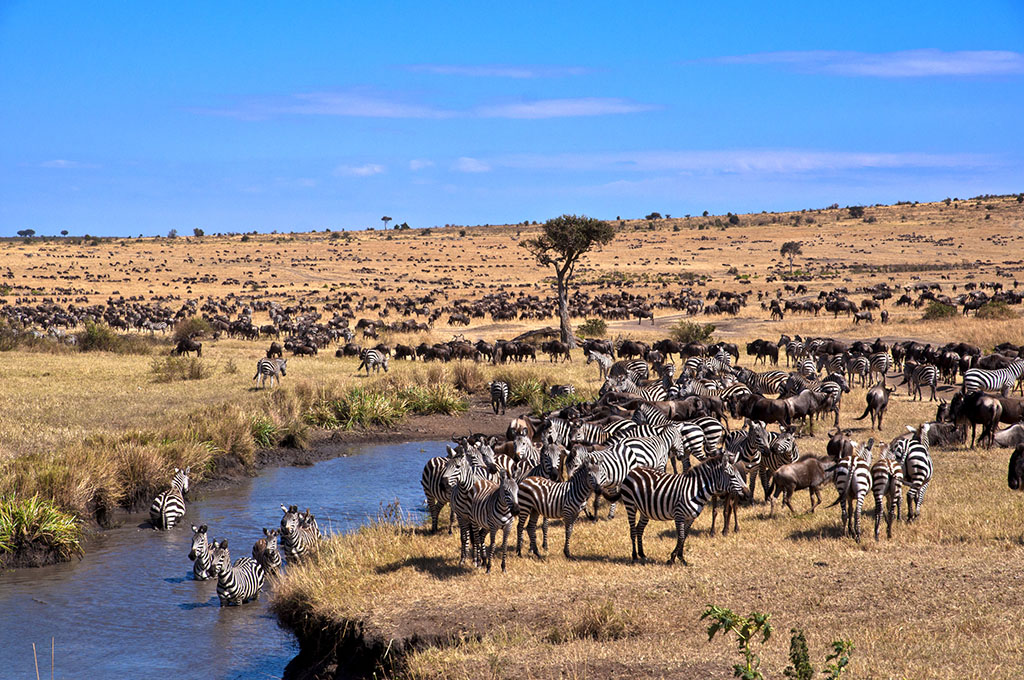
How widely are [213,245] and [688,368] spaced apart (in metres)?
125

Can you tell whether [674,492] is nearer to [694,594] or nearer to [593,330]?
[694,594]

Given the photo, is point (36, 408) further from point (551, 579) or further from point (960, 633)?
point (960, 633)

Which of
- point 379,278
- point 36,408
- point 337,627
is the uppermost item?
point 379,278

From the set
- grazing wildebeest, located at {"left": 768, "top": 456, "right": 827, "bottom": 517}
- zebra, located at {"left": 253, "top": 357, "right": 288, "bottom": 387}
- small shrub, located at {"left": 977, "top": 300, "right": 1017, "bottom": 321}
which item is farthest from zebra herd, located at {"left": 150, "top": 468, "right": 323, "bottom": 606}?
small shrub, located at {"left": 977, "top": 300, "right": 1017, "bottom": 321}

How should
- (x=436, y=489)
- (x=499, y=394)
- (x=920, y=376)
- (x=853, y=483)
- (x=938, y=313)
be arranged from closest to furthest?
1. (x=853, y=483)
2. (x=436, y=489)
3. (x=920, y=376)
4. (x=499, y=394)
5. (x=938, y=313)

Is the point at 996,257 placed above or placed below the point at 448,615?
above

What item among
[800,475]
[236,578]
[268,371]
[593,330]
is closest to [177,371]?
[268,371]

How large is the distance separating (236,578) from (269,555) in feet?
3.24

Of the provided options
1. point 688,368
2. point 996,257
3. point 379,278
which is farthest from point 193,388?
point 996,257

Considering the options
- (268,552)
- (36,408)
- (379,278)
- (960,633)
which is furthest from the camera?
(379,278)

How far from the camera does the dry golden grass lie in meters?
9.62

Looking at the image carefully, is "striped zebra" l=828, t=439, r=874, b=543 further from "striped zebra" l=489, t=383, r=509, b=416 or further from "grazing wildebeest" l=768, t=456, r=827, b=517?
"striped zebra" l=489, t=383, r=509, b=416

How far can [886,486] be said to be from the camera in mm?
13484

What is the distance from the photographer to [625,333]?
49.9 meters
